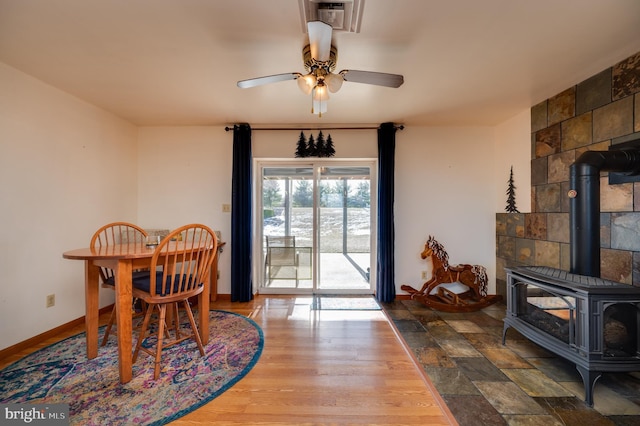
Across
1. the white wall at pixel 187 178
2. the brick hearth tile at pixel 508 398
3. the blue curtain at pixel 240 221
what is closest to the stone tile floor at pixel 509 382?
the brick hearth tile at pixel 508 398

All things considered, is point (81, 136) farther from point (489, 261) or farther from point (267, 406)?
point (489, 261)

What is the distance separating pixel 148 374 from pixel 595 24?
3.94m

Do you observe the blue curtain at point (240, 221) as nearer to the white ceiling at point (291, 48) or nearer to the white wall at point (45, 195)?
the white ceiling at point (291, 48)

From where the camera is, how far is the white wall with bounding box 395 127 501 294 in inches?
130

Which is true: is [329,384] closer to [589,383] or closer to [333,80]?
[589,383]

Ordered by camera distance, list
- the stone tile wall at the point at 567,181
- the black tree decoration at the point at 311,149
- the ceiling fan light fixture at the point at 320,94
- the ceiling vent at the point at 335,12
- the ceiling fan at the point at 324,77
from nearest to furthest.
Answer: the ceiling vent at the point at 335,12 → the ceiling fan at the point at 324,77 → the ceiling fan light fixture at the point at 320,94 → the stone tile wall at the point at 567,181 → the black tree decoration at the point at 311,149

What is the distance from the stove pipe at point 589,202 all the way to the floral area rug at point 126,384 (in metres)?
2.75

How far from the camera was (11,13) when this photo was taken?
1.45 m

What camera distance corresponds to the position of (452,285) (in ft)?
10.1

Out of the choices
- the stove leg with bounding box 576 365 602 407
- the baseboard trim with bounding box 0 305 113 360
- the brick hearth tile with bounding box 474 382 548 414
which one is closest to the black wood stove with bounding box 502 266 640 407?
the stove leg with bounding box 576 365 602 407

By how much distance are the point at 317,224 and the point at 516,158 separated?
2722 mm

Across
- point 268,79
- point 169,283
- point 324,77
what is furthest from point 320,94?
point 169,283

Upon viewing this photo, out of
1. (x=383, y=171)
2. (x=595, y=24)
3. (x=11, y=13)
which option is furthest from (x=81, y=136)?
(x=595, y=24)

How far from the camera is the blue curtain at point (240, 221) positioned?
3199 mm
